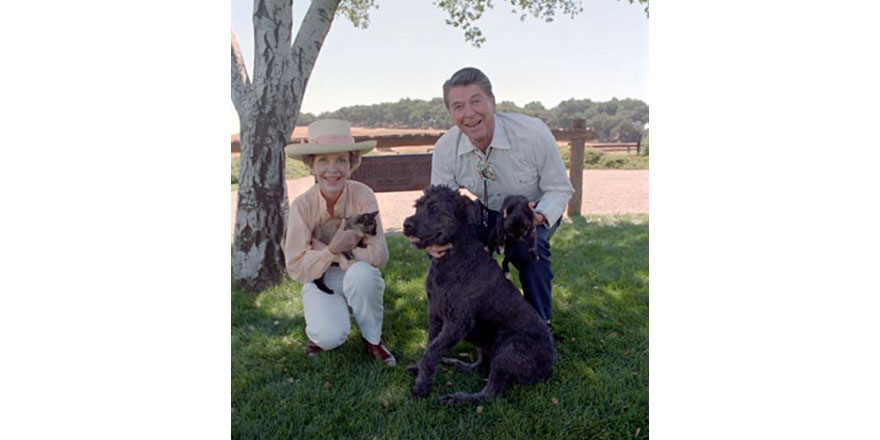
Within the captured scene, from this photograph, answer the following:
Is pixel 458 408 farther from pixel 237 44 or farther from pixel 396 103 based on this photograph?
pixel 237 44

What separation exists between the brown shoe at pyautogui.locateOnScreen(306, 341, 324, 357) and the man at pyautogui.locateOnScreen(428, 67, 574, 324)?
3.97 ft

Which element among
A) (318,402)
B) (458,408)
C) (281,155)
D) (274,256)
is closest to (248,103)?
(281,155)

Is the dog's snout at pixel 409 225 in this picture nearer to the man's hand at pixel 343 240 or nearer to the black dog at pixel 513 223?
the black dog at pixel 513 223

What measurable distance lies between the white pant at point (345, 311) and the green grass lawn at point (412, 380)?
0.47 ft

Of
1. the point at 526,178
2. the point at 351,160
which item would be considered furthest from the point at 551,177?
the point at 351,160

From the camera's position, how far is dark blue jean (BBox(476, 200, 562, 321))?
12.6ft

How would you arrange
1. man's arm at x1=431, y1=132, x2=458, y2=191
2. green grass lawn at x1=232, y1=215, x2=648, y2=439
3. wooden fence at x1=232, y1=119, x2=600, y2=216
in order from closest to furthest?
green grass lawn at x1=232, y1=215, x2=648, y2=439
man's arm at x1=431, y1=132, x2=458, y2=191
wooden fence at x1=232, y1=119, x2=600, y2=216

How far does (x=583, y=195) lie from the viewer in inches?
347

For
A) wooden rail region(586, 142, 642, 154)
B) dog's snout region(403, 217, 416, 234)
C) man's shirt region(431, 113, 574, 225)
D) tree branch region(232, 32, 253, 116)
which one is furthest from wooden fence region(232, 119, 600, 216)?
dog's snout region(403, 217, 416, 234)

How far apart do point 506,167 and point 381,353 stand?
1.54 m

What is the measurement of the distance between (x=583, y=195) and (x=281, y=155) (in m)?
5.32

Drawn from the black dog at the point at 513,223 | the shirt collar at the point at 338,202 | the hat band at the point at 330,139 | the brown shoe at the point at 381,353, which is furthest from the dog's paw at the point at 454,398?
→ the hat band at the point at 330,139

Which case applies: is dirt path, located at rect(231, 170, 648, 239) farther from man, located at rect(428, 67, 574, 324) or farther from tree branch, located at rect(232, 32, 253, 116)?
man, located at rect(428, 67, 574, 324)

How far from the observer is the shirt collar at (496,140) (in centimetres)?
362
